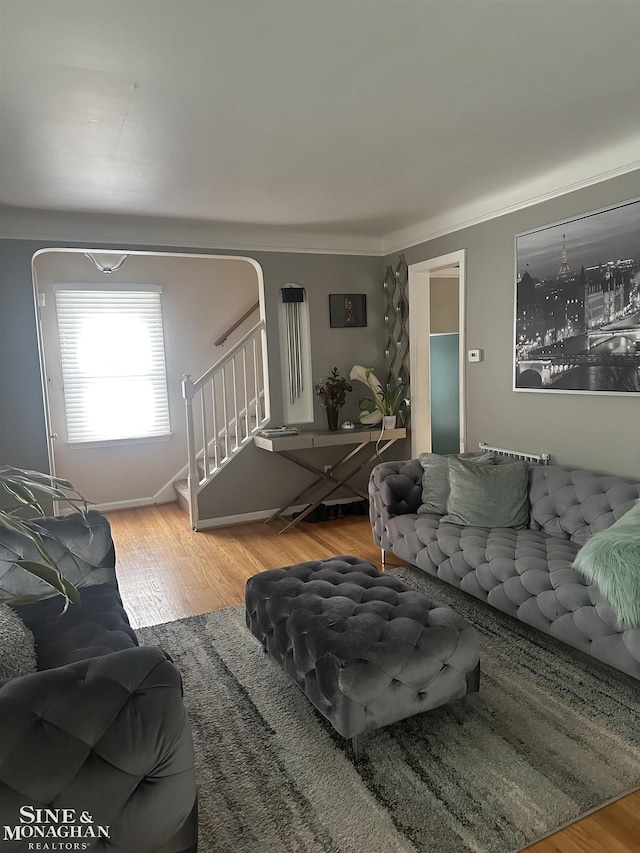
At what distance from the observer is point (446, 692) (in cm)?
212

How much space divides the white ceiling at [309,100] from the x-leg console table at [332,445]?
190cm

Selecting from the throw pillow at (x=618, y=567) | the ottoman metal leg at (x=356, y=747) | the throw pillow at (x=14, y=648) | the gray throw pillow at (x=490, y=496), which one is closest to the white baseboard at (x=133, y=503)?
the gray throw pillow at (x=490, y=496)

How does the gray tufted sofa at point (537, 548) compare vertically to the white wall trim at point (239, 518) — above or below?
above

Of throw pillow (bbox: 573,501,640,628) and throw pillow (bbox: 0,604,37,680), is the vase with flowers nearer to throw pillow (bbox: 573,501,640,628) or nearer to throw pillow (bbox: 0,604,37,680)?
throw pillow (bbox: 573,501,640,628)

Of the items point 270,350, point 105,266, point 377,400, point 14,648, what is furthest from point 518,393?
point 105,266

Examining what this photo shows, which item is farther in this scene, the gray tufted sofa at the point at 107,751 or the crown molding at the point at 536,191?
the crown molding at the point at 536,191

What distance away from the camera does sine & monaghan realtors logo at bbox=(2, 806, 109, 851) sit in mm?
1198

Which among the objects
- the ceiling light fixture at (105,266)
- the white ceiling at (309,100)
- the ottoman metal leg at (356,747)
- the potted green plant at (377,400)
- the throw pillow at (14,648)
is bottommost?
the ottoman metal leg at (356,747)

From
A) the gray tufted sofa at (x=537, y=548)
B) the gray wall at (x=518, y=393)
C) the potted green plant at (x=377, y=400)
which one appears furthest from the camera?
the potted green plant at (x=377, y=400)

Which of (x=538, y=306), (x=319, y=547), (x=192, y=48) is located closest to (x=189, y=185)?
(x=192, y=48)

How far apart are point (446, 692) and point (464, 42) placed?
236 centimetres

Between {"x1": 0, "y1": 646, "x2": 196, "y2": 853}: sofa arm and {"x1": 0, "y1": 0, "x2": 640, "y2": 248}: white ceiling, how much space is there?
190 centimetres

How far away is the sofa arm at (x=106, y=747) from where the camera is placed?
1207mm

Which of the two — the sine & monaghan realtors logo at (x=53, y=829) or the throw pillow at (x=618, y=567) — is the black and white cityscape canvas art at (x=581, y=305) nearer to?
the throw pillow at (x=618, y=567)
